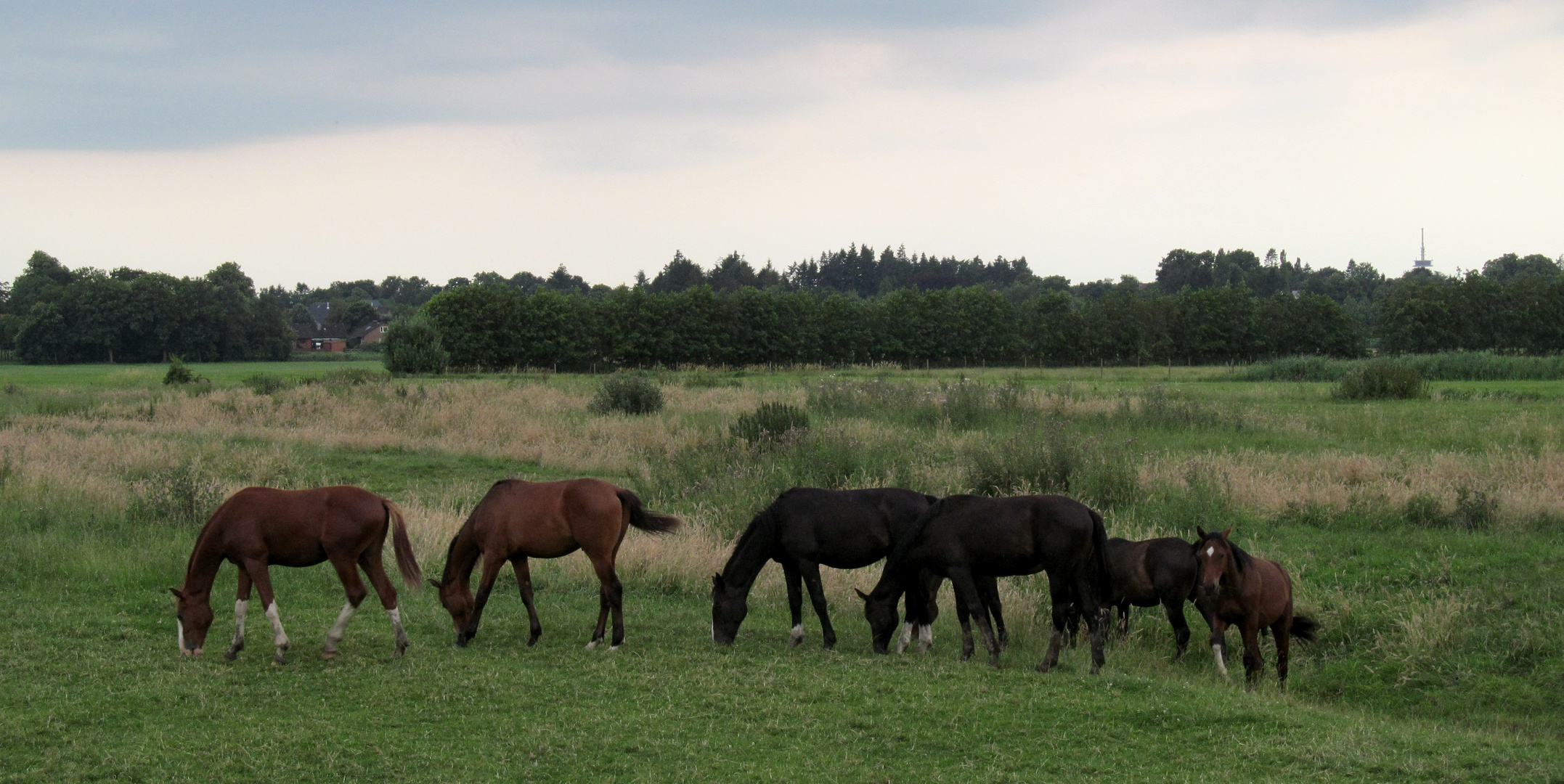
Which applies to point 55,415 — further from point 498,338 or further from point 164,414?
point 498,338

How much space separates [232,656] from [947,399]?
23163mm

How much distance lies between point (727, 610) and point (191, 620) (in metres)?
4.31

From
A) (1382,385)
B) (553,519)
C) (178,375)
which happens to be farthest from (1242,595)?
(178,375)

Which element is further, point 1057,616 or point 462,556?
point 462,556

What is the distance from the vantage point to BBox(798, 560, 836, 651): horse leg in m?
9.29

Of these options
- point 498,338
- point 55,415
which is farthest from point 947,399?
point 498,338

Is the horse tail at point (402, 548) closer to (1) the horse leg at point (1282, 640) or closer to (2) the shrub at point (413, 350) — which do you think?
(1) the horse leg at point (1282, 640)

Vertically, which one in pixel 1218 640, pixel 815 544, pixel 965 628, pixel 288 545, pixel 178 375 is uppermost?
pixel 178 375

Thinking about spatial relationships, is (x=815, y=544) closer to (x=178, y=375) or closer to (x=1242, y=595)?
(x=1242, y=595)

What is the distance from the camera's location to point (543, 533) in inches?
362

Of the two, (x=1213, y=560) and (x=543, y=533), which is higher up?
(x=543, y=533)

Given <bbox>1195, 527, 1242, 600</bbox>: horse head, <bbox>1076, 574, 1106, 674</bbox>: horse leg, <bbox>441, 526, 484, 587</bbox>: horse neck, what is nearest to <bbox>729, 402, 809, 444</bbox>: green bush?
<bbox>441, 526, 484, 587</bbox>: horse neck

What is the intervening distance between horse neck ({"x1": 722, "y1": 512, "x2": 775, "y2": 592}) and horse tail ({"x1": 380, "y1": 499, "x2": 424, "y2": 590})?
2635mm

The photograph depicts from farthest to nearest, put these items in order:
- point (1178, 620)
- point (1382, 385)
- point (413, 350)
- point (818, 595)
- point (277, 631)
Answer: point (413, 350) → point (1382, 385) → point (1178, 620) → point (818, 595) → point (277, 631)
